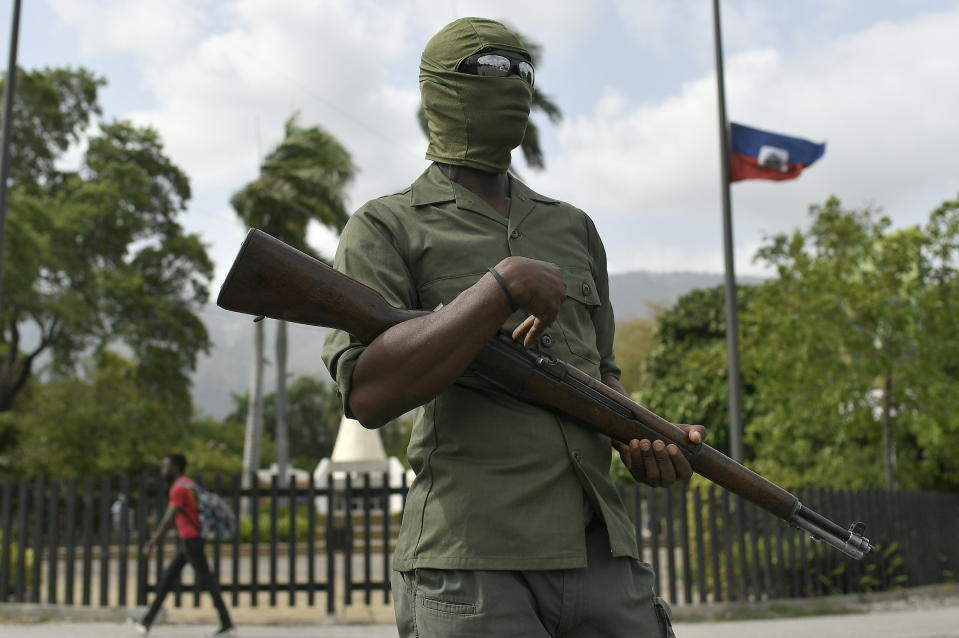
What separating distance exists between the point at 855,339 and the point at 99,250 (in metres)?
22.3

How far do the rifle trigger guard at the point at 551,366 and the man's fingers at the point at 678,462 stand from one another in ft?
0.98

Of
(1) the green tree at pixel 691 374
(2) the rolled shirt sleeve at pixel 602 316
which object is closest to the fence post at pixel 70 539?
(2) the rolled shirt sleeve at pixel 602 316

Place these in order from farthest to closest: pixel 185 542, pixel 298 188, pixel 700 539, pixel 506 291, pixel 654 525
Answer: pixel 298 188
pixel 700 539
pixel 654 525
pixel 185 542
pixel 506 291

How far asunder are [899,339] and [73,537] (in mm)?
11167

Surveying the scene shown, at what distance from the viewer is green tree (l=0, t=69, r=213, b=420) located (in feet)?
87.0

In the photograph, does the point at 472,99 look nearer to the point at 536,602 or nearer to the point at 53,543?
the point at 536,602

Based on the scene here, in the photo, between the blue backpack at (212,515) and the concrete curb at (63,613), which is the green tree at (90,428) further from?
the blue backpack at (212,515)

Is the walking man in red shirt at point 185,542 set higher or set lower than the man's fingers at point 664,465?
lower

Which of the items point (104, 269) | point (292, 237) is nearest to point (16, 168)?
point (104, 269)

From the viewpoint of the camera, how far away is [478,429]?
188 centimetres

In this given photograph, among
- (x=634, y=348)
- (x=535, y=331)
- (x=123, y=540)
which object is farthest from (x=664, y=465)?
(x=634, y=348)

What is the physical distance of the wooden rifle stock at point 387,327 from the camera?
69.5 inches

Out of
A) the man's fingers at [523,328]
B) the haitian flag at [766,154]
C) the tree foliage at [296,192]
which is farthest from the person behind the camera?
the tree foliage at [296,192]

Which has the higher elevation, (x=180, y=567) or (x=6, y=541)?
(x=6, y=541)
